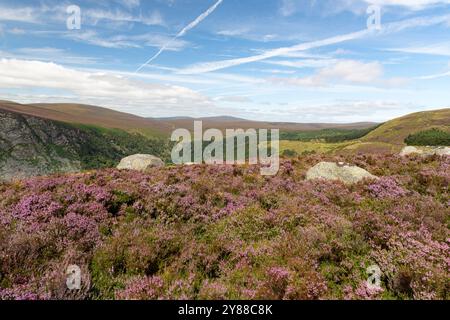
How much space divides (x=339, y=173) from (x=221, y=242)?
9.02 meters

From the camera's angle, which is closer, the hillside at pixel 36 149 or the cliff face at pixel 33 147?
the cliff face at pixel 33 147

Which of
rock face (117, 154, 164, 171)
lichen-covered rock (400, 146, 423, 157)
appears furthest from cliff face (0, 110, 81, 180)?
lichen-covered rock (400, 146, 423, 157)

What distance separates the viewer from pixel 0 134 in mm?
165875

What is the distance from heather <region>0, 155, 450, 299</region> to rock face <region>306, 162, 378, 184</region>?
6.21 ft

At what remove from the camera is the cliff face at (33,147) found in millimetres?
153375

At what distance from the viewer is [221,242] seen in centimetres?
684

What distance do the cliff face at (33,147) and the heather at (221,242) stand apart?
15931 cm

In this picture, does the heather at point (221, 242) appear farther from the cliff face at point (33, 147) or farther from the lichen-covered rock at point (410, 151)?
the cliff face at point (33, 147)

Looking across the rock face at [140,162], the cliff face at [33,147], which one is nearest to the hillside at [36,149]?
the cliff face at [33,147]

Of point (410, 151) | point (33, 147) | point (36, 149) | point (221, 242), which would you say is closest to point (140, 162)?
point (221, 242)

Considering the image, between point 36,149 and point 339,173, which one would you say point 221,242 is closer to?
point 339,173
